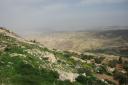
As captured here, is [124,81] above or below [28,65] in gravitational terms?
below

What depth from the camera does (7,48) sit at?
59.2m

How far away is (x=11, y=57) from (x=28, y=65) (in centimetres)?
360

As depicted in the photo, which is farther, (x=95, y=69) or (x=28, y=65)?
(x=95, y=69)

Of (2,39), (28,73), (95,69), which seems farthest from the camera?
(95,69)

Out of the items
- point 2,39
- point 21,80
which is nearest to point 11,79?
point 21,80

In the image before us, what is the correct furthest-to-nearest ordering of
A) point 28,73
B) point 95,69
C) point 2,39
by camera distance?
point 95,69, point 2,39, point 28,73

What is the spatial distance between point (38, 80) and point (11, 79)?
13.0 ft

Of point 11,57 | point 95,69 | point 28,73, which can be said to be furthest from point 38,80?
point 95,69

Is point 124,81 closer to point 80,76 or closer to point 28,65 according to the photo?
point 80,76

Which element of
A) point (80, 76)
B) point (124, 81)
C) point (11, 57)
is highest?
point (11, 57)

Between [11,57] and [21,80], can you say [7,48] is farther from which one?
[21,80]

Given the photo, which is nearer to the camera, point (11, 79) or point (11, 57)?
point (11, 79)

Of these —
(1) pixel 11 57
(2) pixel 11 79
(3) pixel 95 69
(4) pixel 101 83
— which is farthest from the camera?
(3) pixel 95 69

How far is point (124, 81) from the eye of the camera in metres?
75.1
